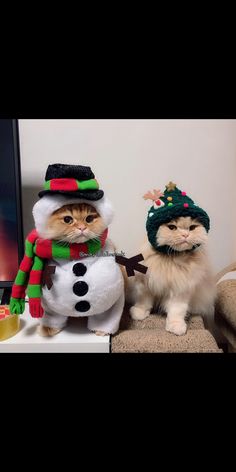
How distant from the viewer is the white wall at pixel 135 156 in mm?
1184

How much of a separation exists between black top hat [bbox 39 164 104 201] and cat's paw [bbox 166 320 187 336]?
0.40 metres

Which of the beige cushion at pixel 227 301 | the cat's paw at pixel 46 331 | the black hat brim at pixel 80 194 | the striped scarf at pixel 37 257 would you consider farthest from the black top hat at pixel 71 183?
the beige cushion at pixel 227 301

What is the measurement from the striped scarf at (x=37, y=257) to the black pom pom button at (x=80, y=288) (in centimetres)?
7

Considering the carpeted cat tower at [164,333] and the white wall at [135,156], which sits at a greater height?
the white wall at [135,156]

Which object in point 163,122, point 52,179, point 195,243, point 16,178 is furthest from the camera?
point 163,122

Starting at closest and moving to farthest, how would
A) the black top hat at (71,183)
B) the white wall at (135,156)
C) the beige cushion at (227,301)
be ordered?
1. the black top hat at (71,183)
2. the beige cushion at (227,301)
3. the white wall at (135,156)

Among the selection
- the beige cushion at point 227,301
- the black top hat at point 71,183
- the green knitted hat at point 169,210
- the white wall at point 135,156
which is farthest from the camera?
the white wall at point 135,156

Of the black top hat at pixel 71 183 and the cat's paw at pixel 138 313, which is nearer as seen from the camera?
the black top hat at pixel 71 183

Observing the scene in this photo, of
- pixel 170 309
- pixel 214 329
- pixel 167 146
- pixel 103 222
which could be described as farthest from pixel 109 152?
pixel 214 329

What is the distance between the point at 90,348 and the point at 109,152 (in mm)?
676

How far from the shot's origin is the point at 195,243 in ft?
2.95

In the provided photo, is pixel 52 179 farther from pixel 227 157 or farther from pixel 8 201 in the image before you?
pixel 227 157

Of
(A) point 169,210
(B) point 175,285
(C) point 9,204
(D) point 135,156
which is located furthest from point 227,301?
(C) point 9,204

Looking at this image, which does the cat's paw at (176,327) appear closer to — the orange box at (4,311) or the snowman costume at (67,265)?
the snowman costume at (67,265)
